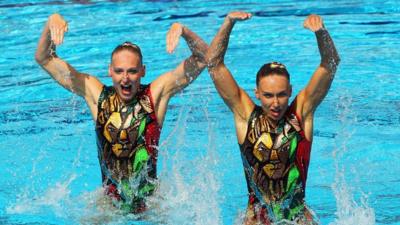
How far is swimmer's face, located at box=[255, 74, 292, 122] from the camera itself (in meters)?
5.20

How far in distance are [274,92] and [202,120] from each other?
3797 mm

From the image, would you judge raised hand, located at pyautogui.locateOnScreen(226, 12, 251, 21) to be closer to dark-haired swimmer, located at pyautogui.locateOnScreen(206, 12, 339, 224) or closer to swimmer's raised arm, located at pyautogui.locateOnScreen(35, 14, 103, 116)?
dark-haired swimmer, located at pyautogui.locateOnScreen(206, 12, 339, 224)

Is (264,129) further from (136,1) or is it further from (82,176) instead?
(136,1)

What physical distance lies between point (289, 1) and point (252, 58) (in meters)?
3.80

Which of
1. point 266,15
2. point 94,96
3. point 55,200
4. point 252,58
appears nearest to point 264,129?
point 94,96

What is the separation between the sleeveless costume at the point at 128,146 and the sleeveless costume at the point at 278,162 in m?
0.92

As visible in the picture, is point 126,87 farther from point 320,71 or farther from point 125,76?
point 320,71

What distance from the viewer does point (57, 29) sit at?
19.0 ft

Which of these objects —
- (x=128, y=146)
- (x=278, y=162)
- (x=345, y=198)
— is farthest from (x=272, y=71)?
(x=345, y=198)

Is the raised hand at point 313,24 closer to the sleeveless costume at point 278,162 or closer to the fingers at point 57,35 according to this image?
the sleeveless costume at point 278,162

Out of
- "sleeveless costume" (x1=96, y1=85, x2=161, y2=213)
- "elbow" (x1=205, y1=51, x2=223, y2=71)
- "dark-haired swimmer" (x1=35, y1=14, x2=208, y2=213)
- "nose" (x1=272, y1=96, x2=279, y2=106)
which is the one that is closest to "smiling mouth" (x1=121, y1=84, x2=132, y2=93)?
"dark-haired swimmer" (x1=35, y1=14, x2=208, y2=213)

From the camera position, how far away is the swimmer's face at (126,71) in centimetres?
594

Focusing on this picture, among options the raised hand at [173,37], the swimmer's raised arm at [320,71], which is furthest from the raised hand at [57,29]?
the swimmer's raised arm at [320,71]

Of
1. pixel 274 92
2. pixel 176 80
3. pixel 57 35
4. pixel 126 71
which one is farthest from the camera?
pixel 176 80
